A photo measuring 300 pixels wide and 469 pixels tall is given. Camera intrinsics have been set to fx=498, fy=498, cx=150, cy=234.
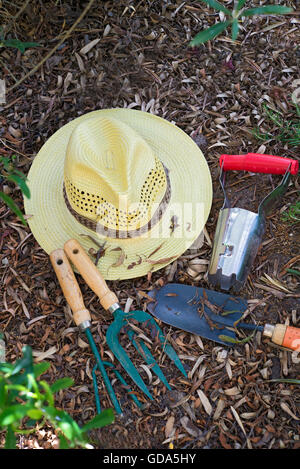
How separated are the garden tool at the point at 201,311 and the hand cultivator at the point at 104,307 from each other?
77 millimetres

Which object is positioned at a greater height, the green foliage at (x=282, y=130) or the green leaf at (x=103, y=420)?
the green foliage at (x=282, y=130)

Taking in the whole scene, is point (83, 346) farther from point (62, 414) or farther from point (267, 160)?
point (267, 160)

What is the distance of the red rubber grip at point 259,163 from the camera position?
6.89 feet

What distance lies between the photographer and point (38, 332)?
1.97 meters

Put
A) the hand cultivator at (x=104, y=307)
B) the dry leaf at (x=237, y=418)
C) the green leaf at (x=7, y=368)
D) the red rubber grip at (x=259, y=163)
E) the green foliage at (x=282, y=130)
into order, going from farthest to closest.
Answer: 1. the green foliage at (x=282, y=130)
2. the red rubber grip at (x=259, y=163)
3. the hand cultivator at (x=104, y=307)
4. the dry leaf at (x=237, y=418)
5. the green leaf at (x=7, y=368)

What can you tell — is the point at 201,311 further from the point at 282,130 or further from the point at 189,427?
the point at 282,130

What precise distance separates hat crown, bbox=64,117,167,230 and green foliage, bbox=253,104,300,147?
64 cm

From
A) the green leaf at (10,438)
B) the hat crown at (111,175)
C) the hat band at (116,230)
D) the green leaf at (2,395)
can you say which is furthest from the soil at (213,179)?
the green leaf at (2,395)

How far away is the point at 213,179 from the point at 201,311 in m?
0.62

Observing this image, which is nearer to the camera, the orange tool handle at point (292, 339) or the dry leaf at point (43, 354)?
the orange tool handle at point (292, 339)

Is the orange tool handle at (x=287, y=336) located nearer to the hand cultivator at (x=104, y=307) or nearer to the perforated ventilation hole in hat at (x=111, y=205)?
the hand cultivator at (x=104, y=307)

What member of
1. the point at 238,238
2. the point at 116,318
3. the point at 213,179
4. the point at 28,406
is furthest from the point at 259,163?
the point at 28,406

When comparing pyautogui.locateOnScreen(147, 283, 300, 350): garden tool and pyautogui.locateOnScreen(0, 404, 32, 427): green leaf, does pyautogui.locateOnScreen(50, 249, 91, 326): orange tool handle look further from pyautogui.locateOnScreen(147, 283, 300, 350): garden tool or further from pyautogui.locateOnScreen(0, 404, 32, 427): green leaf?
pyautogui.locateOnScreen(0, 404, 32, 427): green leaf

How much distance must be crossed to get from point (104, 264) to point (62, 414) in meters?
0.76
